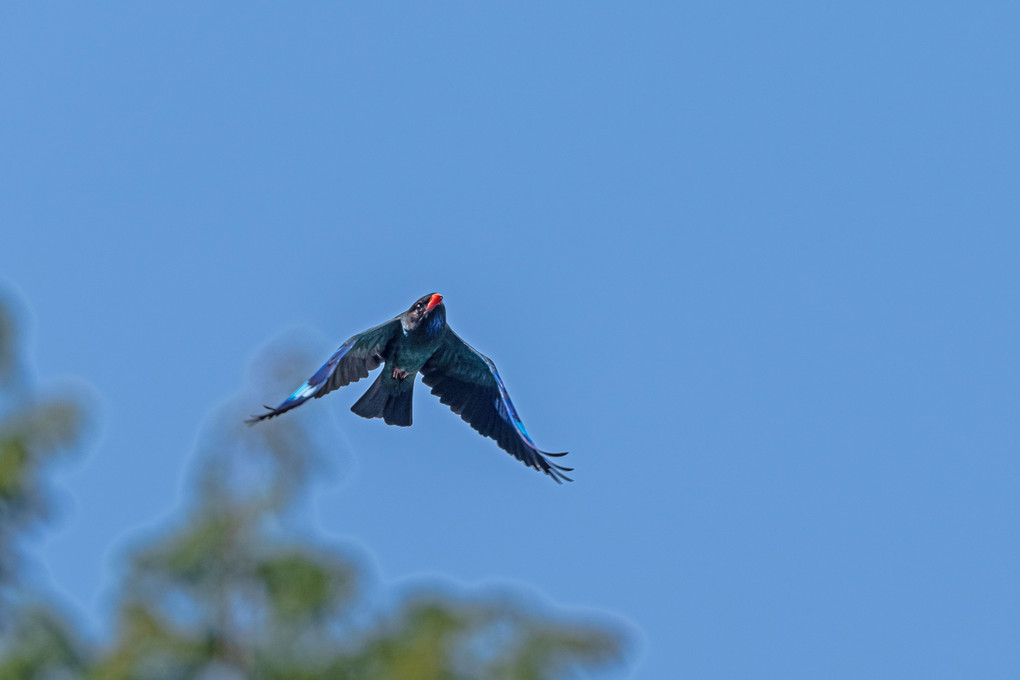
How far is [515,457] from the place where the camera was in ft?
49.5

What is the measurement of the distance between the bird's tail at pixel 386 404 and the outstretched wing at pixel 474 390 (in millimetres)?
499

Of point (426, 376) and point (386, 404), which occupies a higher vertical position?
point (426, 376)

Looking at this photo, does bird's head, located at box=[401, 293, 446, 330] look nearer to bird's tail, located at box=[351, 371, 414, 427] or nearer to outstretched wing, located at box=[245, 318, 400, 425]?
outstretched wing, located at box=[245, 318, 400, 425]

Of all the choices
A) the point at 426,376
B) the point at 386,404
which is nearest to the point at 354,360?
the point at 386,404

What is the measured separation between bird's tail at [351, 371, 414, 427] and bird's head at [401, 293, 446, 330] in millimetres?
532

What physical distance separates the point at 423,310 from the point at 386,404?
833mm

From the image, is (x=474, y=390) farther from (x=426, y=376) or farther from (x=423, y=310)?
(x=423, y=310)

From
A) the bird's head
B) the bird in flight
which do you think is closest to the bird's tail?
the bird in flight

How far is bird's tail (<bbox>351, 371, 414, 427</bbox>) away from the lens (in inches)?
A: 585

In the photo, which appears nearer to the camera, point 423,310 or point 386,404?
point 423,310

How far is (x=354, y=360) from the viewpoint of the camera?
14562 millimetres

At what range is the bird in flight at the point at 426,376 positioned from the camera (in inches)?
570

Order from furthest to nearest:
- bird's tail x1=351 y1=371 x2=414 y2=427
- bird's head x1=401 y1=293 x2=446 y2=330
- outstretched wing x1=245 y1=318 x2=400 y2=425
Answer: bird's tail x1=351 y1=371 x2=414 y2=427 → bird's head x1=401 y1=293 x2=446 y2=330 → outstretched wing x1=245 y1=318 x2=400 y2=425

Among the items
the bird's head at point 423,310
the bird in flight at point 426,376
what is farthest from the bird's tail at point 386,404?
the bird's head at point 423,310
